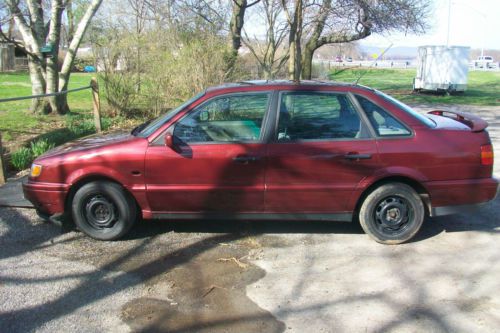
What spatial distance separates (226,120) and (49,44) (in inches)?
371

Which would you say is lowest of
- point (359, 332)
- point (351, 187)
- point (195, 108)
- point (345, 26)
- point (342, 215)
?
point (359, 332)

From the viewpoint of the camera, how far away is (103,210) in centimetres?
482

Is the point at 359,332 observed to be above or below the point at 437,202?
below

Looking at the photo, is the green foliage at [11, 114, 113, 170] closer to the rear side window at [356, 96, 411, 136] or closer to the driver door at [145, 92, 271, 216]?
the driver door at [145, 92, 271, 216]

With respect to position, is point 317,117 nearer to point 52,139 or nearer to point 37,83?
point 52,139

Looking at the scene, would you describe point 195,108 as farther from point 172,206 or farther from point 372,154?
point 372,154

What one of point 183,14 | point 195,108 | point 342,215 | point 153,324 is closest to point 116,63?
point 183,14

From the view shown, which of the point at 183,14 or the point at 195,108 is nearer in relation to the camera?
the point at 195,108

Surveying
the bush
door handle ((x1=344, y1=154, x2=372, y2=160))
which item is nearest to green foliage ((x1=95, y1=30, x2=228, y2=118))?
the bush

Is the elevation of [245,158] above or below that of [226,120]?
below

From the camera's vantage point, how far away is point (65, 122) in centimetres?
1180

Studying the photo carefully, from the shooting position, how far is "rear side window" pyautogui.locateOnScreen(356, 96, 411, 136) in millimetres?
4676

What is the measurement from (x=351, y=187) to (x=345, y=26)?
15.0 m

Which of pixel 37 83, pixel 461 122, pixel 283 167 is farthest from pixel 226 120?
pixel 37 83
